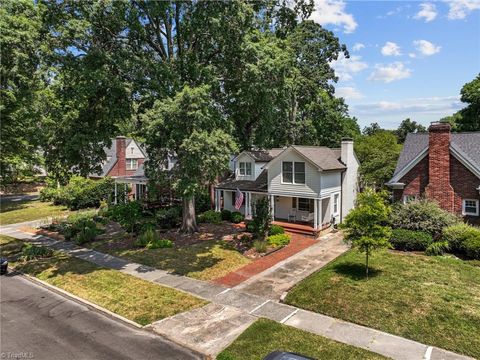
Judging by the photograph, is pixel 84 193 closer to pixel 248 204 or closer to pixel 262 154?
pixel 248 204

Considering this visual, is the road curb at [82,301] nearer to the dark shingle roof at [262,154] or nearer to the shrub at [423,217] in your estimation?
the shrub at [423,217]

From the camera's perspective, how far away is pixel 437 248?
59.2 feet

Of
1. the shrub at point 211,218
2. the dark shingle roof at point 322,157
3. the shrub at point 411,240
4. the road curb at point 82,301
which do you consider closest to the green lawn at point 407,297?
the shrub at point 411,240

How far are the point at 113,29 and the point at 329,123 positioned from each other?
112 ft

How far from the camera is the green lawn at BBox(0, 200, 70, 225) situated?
34.0 metres

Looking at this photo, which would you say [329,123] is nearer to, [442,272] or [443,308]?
[442,272]

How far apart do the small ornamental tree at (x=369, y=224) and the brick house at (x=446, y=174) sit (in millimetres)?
8053

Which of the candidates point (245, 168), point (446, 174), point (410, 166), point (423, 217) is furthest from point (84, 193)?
point (446, 174)

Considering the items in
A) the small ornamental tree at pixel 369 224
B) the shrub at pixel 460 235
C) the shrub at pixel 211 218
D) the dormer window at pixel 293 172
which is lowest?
the shrub at pixel 211 218

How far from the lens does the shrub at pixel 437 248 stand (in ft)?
59.3

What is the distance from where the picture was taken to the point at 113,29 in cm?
1992

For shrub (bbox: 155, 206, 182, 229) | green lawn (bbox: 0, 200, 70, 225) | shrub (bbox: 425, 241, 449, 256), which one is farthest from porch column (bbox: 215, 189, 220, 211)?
shrub (bbox: 425, 241, 449, 256)

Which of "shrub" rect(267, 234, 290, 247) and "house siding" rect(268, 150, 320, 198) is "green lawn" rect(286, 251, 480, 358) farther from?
"house siding" rect(268, 150, 320, 198)

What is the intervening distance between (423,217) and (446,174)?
10.7 feet
